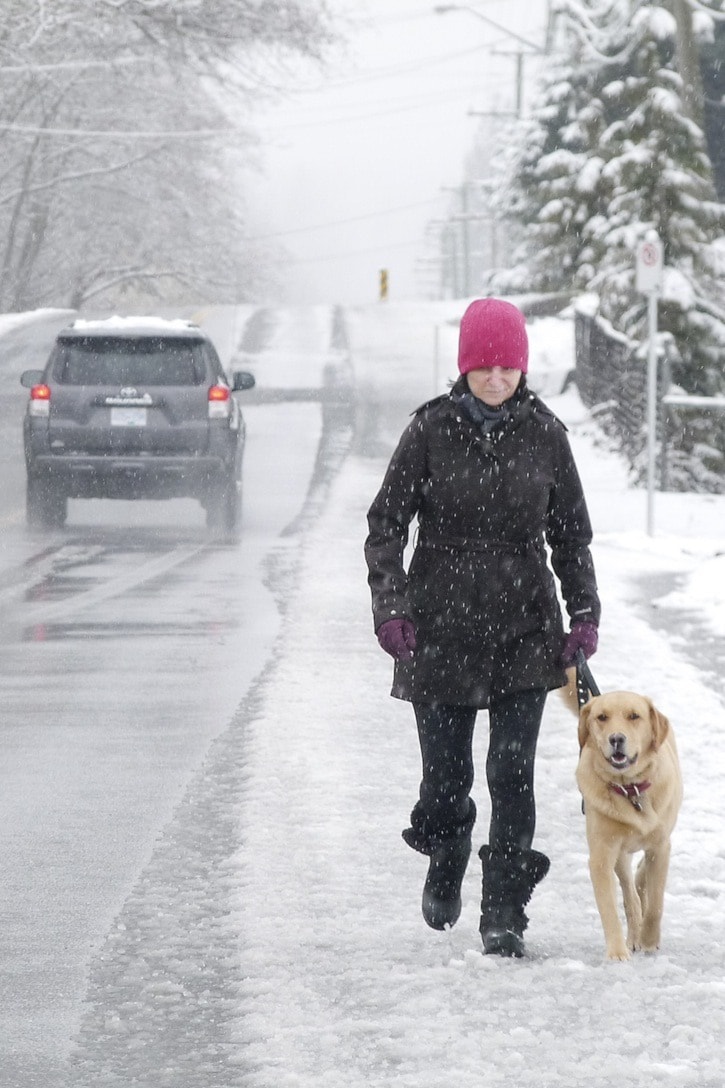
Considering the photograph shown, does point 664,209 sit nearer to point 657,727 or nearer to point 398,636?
point 657,727

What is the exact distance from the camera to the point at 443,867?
17.0 ft

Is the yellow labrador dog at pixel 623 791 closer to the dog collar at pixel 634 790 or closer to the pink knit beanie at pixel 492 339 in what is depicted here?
the dog collar at pixel 634 790

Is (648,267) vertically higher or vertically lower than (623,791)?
higher

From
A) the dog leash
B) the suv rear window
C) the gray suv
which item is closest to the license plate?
the gray suv

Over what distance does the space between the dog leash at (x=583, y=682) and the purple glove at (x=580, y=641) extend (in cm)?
3

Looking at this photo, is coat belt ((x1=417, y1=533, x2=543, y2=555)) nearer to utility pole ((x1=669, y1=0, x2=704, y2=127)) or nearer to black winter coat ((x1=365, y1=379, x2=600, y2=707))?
black winter coat ((x1=365, y1=379, x2=600, y2=707))

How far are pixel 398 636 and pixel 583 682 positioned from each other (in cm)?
69

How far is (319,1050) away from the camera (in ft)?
14.2

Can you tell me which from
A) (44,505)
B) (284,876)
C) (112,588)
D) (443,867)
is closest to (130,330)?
(44,505)

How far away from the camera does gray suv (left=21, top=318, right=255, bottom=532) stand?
→ 55.2 ft

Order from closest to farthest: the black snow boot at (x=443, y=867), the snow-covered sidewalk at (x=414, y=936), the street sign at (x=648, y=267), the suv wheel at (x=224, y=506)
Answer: the snow-covered sidewalk at (x=414, y=936) → the black snow boot at (x=443, y=867) → the street sign at (x=648, y=267) → the suv wheel at (x=224, y=506)

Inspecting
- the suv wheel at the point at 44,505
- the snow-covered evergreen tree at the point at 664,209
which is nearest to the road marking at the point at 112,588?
the suv wheel at the point at 44,505

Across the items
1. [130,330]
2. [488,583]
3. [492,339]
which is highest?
[492,339]

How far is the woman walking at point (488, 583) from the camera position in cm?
496
